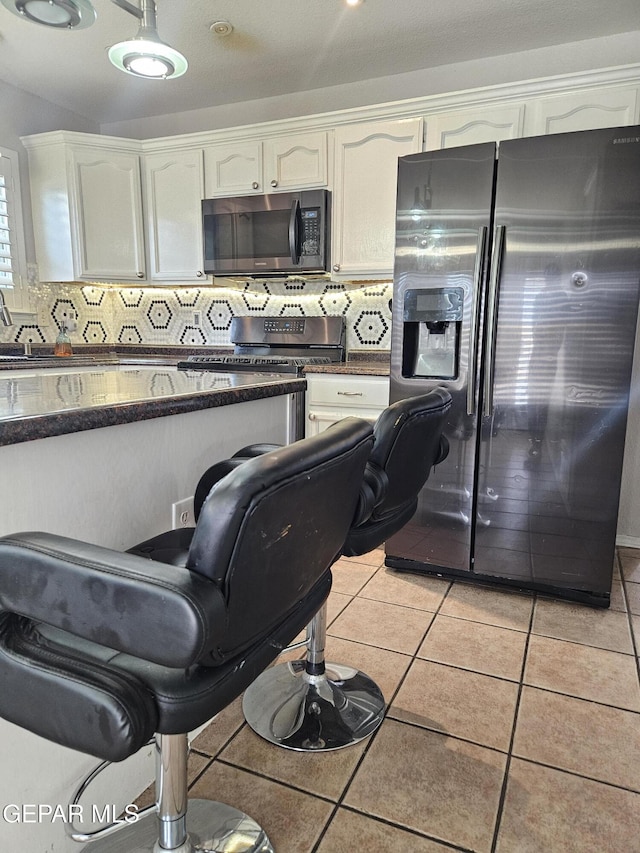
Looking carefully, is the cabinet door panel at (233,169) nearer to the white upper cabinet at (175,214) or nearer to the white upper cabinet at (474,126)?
the white upper cabinet at (175,214)

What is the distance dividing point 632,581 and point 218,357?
2.63 m

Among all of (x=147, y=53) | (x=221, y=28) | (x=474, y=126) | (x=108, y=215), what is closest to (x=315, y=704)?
(x=147, y=53)

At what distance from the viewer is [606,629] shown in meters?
2.10

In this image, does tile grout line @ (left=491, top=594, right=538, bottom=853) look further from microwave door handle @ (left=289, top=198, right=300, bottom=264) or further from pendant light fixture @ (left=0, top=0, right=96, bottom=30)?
pendant light fixture @ (left=0, top=0, right=96, bottom=30)

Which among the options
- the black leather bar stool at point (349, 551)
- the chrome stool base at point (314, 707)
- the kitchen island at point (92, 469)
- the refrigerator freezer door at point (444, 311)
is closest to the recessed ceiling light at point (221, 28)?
the refrigerator freezer door at point (444, 311)

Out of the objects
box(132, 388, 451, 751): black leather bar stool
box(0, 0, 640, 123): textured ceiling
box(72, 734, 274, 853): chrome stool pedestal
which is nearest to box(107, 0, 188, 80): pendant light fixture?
box(0, 0, 640, 123): textured ceiling

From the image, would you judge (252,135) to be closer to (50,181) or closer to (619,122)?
Result: (50,181)

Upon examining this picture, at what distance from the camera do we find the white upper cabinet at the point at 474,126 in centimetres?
275

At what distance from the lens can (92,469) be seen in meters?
1.06

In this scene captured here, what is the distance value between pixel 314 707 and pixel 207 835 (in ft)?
1.50

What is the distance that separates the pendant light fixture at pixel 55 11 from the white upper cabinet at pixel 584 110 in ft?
6.70

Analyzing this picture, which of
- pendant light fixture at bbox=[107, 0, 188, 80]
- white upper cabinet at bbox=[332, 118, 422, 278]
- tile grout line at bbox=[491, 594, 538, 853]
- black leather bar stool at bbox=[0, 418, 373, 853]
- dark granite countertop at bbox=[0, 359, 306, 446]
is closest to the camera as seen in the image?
black leather bar stool at bbox=[0, 418, 373, 853]

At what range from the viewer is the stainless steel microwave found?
10.5ft

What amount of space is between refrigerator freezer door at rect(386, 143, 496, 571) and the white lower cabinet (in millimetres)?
390
